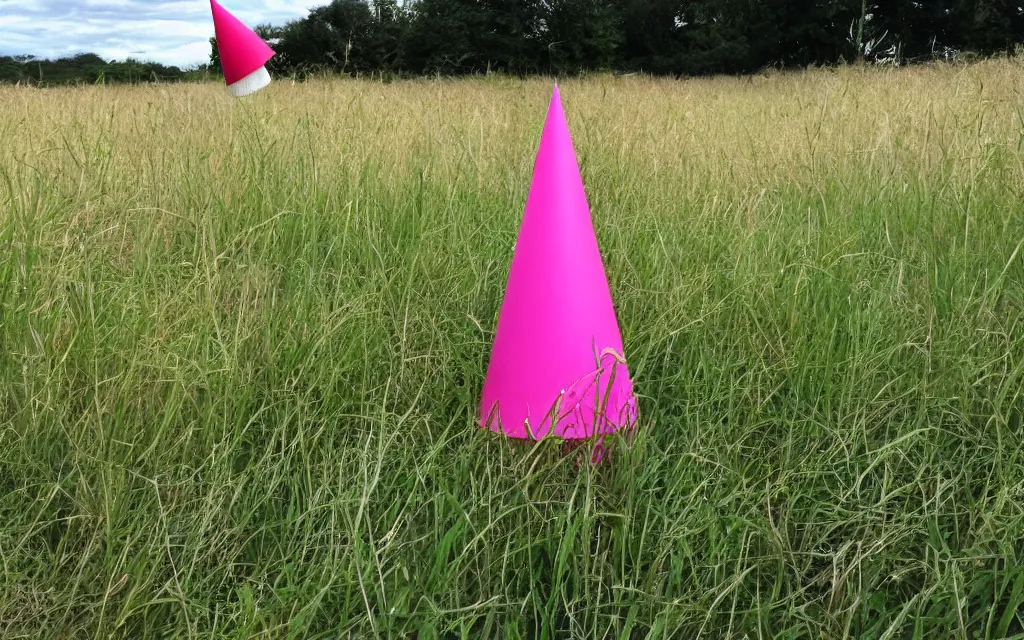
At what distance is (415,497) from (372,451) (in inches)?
5.2

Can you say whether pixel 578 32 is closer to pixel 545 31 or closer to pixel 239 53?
pixel 545 31

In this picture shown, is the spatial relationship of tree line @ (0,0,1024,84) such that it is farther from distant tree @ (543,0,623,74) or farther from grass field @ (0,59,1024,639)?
grass field @ (0,59,1024,639)

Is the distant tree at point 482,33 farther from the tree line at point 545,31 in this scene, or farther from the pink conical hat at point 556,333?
the pink conical hat at point 556,333

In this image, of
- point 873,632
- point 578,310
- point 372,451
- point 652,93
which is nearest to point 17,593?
point 372,451

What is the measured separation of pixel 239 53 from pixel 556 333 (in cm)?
356

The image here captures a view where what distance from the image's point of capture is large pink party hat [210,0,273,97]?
4102 mm

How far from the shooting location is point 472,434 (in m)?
1.43

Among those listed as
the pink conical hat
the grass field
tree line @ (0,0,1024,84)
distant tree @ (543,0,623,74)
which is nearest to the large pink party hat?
the grass field

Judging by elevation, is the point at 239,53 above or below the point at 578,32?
below

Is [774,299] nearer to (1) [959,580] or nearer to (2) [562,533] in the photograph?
(1) [959,580]

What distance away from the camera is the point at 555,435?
1.40m

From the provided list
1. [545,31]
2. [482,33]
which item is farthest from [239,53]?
[545,31]

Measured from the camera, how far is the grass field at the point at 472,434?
1.18 metres

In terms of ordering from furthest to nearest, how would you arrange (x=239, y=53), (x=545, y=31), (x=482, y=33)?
(x=545, y=31) → (x=482, y=33) → (x=239, y=53)
